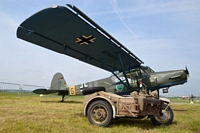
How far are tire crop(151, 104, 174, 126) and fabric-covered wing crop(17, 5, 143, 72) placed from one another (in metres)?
3.47

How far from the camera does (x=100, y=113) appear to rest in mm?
4570

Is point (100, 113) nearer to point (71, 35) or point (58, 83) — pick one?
point (71, 35)

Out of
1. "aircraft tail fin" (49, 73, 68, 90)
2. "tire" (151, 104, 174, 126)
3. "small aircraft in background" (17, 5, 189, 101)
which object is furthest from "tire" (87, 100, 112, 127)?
"aircraft tail fin" (49, 73, 68, 90)

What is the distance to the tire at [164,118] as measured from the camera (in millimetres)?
4941

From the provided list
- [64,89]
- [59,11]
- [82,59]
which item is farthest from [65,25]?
[64,89]

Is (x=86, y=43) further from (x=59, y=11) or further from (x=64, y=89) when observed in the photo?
(x=64, y=89)

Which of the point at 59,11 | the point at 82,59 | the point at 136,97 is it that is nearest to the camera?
the point at 136,97

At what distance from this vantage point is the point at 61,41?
23.6 ft

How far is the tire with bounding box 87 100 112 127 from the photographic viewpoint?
14.4ft

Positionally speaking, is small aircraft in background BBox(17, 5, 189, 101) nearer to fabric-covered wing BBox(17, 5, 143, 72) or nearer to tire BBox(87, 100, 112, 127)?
fabric-covered wing BBox(17, 5, 143, 72)

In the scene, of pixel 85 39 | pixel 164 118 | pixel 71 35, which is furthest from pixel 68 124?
pixel 85 39

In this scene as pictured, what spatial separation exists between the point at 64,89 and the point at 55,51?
Result: 8446 mm

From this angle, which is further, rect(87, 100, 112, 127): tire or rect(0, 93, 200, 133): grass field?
rect(87, 100, 112, 127): tire

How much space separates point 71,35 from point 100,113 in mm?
3361
